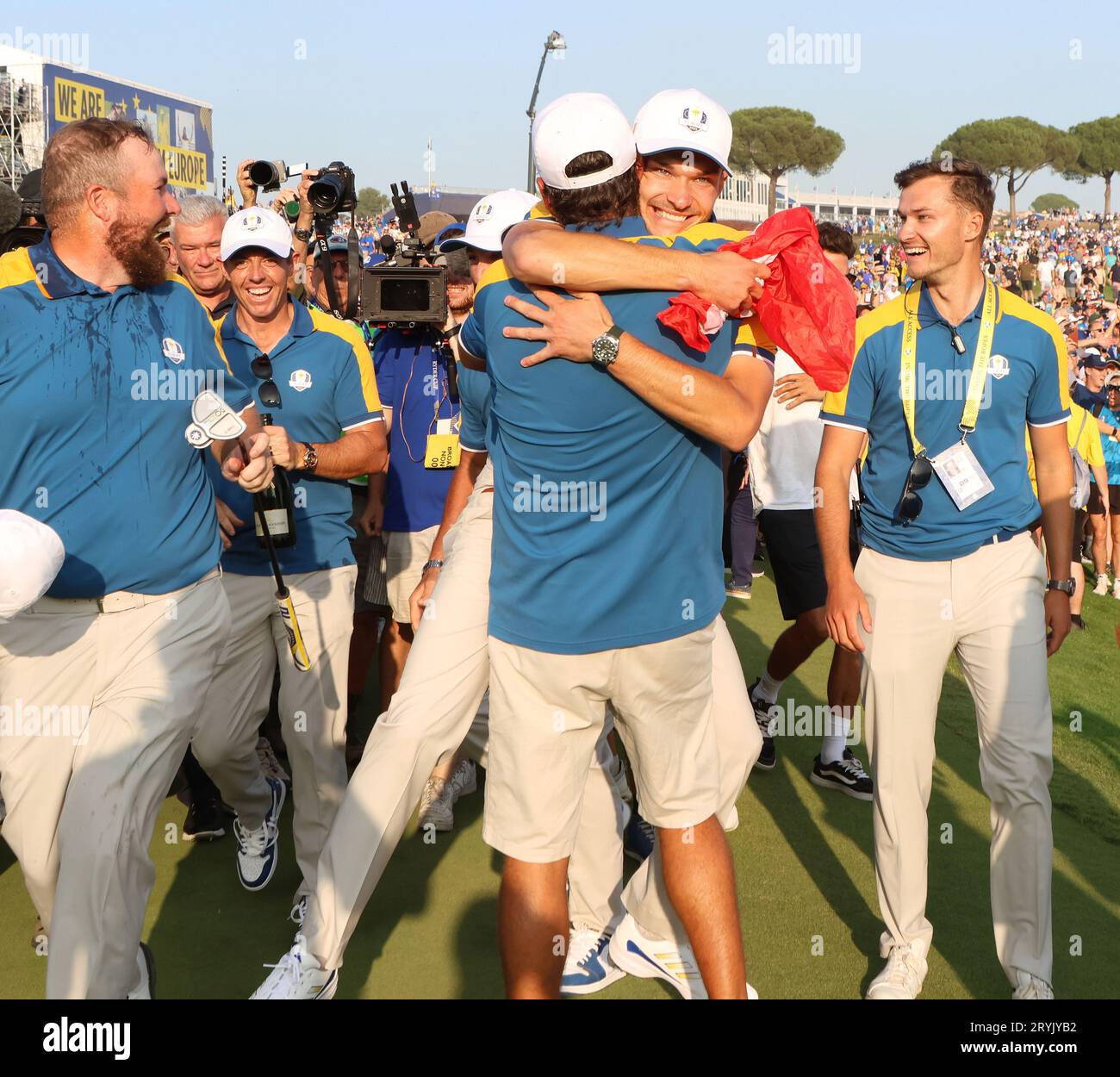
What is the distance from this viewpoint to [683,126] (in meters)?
3.03

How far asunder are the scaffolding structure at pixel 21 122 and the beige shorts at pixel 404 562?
49.6 metres

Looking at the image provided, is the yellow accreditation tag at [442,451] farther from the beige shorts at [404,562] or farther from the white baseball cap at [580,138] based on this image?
the white baseball cap at [580,138]

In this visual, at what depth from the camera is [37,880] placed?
3178 mm

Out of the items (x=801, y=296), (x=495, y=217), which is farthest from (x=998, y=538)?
Result: (x=495, y=217)

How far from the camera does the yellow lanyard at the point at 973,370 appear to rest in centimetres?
384

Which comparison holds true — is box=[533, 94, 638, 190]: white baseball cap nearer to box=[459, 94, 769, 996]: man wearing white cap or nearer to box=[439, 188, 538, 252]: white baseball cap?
box=[459, 94, 769, 996]: man wearing white cap

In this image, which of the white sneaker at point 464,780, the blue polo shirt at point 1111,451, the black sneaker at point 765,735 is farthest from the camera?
the blue polo shirt at point 1111,451

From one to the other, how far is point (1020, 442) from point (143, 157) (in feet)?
9.18

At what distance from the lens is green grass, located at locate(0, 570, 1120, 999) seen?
4.00 meters

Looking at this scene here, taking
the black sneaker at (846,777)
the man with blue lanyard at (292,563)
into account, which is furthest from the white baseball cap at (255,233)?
the black sneaker at (846,777)

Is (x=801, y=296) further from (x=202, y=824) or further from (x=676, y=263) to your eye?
(x=202, y=824)

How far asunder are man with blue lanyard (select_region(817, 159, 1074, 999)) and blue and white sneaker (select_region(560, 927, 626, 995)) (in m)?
0.86

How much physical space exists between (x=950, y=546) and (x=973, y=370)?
56 centimetres

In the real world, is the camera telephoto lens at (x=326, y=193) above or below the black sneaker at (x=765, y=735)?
above
